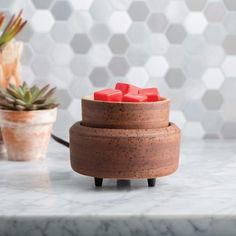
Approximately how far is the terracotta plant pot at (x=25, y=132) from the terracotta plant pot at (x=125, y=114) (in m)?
0.26

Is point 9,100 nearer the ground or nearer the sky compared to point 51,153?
nearer the sky

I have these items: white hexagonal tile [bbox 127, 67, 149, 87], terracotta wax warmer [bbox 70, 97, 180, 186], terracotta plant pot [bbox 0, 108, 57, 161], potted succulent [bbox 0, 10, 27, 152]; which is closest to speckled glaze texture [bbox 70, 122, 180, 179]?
terracotta wax warmer [bbox 70, 97, 180, 186]

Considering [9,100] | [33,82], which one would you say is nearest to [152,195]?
[9,100]

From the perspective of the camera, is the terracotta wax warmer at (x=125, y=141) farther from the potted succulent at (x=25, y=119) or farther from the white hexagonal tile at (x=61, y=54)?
the white hexagonal tile at (x=61, y=54)

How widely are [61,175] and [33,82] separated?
1.56 ft

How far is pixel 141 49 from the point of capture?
58.0 inches

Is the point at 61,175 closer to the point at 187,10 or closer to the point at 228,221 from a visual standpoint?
the point at 228,221

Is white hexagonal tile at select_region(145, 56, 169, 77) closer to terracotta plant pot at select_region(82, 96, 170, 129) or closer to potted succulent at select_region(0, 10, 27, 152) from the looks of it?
potted succulent at select_region(0, 10, 27, 152)

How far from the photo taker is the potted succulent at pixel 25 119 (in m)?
1.18

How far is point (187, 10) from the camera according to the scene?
1465mm

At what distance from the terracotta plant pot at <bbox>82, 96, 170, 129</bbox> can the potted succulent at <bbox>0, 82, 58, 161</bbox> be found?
10.2 inches

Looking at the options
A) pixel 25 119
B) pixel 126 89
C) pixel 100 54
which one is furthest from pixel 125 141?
pixel 100 54

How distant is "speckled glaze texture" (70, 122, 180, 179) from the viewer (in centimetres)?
92

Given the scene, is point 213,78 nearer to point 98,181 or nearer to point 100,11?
point 100,11
